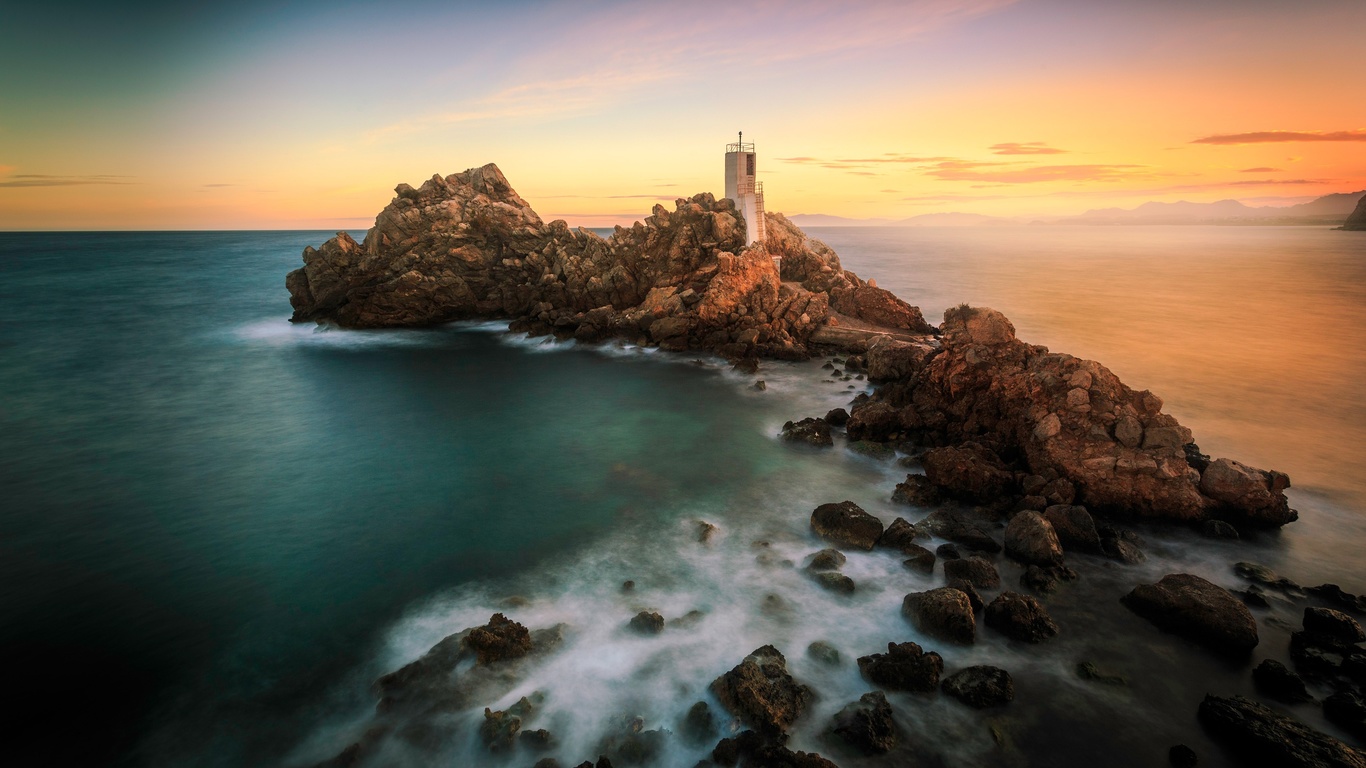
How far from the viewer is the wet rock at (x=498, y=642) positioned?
973 centimetres

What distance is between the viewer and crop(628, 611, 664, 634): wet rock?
10.5m

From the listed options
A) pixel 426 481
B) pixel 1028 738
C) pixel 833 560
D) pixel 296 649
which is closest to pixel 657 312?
pixel 426 481

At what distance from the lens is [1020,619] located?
9.95 m

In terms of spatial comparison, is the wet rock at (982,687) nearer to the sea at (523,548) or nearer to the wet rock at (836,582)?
the sea at (523,548)

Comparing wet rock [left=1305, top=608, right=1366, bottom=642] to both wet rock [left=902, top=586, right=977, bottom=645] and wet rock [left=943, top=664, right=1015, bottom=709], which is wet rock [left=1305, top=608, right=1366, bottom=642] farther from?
wet rock [left=943, top=664, right=1015, bottom=709]

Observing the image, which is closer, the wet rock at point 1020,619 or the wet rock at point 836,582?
the wet rock at point 1020,619

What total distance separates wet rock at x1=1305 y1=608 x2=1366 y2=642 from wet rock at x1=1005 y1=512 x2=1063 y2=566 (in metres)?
3.53

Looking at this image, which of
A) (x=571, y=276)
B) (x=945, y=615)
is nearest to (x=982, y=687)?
(x=945, y=615)

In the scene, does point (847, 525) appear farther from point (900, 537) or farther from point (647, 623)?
point (647, 623)

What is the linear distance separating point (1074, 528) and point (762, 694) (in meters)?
8.02

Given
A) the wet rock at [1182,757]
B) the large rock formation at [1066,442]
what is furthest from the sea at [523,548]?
the large rock formation at [1066,442]

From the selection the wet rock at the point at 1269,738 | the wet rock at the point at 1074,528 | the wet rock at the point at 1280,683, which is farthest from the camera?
the wet rock at the point at 1074,528

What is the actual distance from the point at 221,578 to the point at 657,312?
22328mm

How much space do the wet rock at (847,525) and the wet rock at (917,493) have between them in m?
1.68
